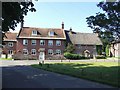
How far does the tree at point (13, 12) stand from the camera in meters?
22.2

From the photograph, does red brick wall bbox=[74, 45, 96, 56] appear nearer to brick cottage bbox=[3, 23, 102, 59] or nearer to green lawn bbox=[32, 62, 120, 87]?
brick cottage bbox=[3, 23, 102, 59]

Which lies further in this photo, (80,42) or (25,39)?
(80,42)

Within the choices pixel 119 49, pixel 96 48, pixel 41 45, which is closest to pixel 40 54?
pixel 41 45

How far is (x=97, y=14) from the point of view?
25.4m

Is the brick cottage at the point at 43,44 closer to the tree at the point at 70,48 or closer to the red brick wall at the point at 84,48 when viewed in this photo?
the red brick wall at the point at 84,48

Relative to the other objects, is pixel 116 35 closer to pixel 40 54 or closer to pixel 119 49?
pixel 40 54

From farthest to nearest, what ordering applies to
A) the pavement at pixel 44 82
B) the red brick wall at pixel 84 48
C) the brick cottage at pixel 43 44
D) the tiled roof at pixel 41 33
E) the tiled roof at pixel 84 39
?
the tiled roof at pixel 84 39
the red brick wall at pixel 84 48
the tiled roof at pixel 41 33
the brick cottage at pixel 43 44
the pavement at pixel 44 82

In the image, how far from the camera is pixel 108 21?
80.7 ft

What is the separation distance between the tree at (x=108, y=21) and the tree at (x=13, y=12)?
18.5 ft

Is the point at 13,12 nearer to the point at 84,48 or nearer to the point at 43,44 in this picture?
the point at 43,44

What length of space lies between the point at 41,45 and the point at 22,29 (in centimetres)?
734

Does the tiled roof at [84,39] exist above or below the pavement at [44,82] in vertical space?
above

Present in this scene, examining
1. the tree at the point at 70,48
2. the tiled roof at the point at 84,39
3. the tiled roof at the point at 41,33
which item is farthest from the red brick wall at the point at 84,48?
the tiled roof at the point at 41,33

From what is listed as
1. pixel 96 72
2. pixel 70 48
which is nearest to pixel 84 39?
pixel 70 48
